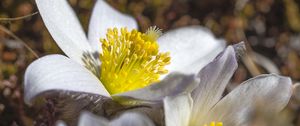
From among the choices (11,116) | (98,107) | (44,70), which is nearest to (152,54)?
(98,107)

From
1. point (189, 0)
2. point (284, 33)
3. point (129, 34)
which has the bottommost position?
point (284, 33)

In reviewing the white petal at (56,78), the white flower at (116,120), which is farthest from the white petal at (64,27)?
the white flower at (116,120)

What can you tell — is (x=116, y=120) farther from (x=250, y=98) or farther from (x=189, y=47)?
(x=189, y=47)

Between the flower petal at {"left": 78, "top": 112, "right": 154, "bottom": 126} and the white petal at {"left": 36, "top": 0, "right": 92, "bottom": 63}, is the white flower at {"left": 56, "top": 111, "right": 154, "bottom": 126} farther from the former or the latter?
the white petal at {"left": 36, "top": 0, "right": 92, "bottom": 63}

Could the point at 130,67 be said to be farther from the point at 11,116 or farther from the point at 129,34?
the point at 11,116

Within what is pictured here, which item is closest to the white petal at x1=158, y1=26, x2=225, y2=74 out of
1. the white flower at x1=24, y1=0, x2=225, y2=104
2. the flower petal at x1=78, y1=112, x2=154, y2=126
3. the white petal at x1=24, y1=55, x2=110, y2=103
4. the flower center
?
the white flower at x1=24, y1=0, x2=225, y2=104

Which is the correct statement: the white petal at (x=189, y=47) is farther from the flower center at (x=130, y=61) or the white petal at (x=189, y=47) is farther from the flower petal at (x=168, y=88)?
the flower petal at (x=168, y=88)
